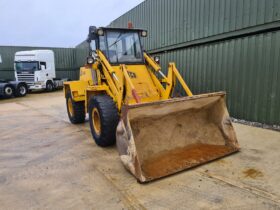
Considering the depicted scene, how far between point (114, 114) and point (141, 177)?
1.53 m

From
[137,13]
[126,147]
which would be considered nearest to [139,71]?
[126,147]

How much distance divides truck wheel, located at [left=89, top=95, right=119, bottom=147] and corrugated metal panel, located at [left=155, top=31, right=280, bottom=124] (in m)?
3.55

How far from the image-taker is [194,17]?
25.4 feet

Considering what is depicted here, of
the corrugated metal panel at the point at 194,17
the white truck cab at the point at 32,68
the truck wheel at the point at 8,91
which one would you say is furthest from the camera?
the white truck cab at the point at 32,68

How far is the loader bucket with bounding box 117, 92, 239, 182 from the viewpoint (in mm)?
3366

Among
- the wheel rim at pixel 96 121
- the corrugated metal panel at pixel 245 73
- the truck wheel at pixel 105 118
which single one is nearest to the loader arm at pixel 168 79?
the truck wheel at pixel 105 118

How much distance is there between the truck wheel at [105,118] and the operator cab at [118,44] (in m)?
1.03

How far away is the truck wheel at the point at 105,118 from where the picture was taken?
14.3 ft

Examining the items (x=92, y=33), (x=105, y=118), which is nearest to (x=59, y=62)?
(x=92, y=33)

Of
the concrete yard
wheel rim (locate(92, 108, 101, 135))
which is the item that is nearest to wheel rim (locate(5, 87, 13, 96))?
the concrete yard

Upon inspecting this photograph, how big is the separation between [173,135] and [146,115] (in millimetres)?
626

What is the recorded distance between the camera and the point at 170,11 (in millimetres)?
8906

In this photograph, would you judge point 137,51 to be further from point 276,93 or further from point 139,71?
point 276,93

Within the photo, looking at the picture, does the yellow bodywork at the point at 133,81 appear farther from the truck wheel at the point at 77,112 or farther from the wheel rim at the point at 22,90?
the wheel rim at the point at 22,90
